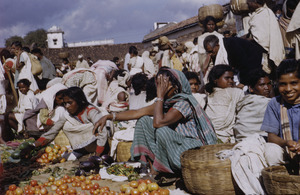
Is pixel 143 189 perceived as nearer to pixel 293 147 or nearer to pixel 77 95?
pixel 293 147

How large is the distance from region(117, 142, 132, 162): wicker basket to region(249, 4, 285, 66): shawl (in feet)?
8.63

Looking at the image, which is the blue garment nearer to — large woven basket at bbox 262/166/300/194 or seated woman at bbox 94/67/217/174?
large woven basket at bbox 262/166/300/194

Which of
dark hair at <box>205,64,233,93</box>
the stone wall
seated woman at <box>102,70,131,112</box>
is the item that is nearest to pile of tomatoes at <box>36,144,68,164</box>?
seated woman at <box>102,70,131,112</box>

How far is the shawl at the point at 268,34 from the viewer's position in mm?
5270

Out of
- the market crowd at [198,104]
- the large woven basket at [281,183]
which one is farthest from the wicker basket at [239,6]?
the large woven basket at [281,183]

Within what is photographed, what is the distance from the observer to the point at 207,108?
4977 mm

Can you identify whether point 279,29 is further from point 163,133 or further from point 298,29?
point 163,133

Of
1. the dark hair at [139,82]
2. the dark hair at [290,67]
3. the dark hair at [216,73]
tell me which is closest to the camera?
the dark hair at [290,67]

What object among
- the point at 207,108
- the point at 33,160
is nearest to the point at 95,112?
the point at 33,160

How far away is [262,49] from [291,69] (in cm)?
260

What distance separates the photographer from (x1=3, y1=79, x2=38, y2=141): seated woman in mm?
8094

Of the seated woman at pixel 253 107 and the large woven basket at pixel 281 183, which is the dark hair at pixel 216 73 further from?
the large woven basket at pixel 281 183

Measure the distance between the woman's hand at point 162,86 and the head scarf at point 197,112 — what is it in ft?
0.43

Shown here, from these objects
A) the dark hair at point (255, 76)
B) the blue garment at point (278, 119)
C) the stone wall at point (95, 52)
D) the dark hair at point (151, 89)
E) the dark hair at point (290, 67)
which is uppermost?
the stone wall at point (95, 52)
